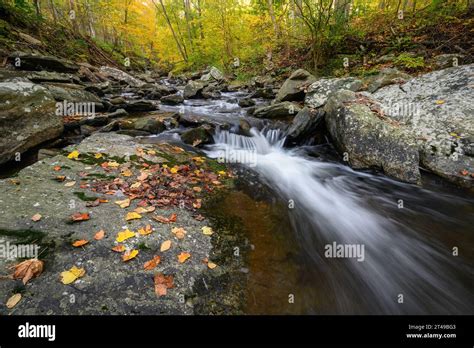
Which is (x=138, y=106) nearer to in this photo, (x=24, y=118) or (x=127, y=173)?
(x=24, y=118)

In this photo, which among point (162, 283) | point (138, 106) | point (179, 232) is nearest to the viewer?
point (162, 283)

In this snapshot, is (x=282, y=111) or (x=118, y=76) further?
(x=118, y=76)

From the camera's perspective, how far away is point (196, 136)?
6.08 meters

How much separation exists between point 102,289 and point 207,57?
2315cm

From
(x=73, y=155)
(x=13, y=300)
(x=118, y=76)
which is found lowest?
(x=13, y=300)

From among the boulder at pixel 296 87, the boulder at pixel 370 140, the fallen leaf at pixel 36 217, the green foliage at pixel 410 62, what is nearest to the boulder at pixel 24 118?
the fallen leaf at pixel 36 217

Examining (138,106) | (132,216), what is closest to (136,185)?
(132,216)

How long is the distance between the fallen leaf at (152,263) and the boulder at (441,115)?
5.14m

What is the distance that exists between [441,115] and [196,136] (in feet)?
17.7

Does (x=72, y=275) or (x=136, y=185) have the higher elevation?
(x=136, y=185)

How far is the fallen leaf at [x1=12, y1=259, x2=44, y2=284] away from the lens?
1.92 meters

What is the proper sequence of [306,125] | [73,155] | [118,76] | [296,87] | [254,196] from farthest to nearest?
[118,76] < [296,87] < [306,125] < [254,196] < [73,155]
